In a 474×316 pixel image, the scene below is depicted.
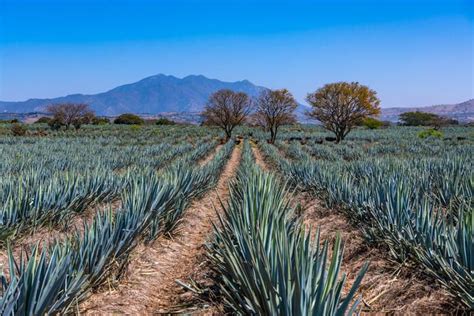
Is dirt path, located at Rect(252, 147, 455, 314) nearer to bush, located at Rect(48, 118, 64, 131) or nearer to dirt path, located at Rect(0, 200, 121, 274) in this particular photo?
dirt path, located at Rect(0, 200, 121, 274)

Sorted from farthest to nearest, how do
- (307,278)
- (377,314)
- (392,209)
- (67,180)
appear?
(67,180)
(392,209)
(377,314)
(307,278)

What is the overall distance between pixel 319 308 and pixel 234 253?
92cm

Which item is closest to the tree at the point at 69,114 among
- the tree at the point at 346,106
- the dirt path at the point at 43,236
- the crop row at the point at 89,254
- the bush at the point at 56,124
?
the bush at the point at 56,124

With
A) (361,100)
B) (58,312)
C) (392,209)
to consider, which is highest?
(361,100)

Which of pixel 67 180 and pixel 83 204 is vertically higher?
pixel 67 180

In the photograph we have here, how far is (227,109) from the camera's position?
3234 centimetres

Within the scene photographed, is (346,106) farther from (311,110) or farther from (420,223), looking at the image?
(420,223)

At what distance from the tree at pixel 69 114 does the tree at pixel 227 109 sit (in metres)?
18.4

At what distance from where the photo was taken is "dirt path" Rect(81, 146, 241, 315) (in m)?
3.05

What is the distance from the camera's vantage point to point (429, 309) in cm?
270

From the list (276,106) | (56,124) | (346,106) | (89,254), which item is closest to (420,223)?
(89,254)

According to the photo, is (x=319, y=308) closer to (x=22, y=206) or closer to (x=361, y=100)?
(x=22, y=206)

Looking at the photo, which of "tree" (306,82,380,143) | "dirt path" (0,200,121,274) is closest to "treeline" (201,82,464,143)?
"tree" (306,82,380,143)

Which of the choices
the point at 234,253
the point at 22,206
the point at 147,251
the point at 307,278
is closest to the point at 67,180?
the point at 22,206
